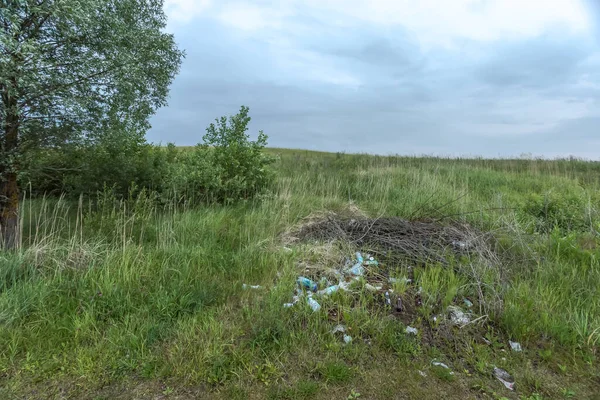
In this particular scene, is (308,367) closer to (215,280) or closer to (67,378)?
(215,280)

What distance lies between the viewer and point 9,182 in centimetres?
486

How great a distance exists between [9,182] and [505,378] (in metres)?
6.86

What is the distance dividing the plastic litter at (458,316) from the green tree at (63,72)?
17.3ft

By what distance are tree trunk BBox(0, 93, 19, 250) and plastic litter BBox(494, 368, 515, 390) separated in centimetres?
564

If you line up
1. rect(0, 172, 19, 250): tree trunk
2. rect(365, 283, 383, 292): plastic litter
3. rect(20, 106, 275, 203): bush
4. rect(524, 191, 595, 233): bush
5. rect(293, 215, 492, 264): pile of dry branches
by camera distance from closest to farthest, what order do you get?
rect(365, 283, 383, 292): plastic litter
rect(293, 215, 492, 264): pile of dry branches
rect(0, 172, 19, 250): tree trunk
rect(524, 191, 595, 233): bush
rect(20, 106, 275, 203): bush

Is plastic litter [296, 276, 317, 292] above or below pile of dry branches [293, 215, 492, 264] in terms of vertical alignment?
below

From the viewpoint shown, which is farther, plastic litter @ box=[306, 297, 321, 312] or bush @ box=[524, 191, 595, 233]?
bush @ box=[524, 191, 595, 233]

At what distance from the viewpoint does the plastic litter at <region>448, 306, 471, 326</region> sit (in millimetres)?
2982

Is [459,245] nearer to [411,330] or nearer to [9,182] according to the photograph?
[411,330]

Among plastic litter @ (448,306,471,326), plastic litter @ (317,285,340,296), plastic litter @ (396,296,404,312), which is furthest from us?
plastic litter @ (317,285,340,296)

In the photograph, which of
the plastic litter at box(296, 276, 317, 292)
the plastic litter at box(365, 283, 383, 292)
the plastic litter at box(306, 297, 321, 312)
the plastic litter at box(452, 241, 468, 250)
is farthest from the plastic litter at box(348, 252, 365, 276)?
the plastic litter at box(452, 241, 468, 250)

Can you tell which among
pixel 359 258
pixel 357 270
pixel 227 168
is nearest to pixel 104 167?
pixel 227 168

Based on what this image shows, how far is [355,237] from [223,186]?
3311mm

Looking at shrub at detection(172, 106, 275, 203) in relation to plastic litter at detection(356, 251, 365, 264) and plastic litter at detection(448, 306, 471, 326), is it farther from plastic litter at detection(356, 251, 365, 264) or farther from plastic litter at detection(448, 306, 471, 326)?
plastic litter at detection(448, 306, 471, 326)
